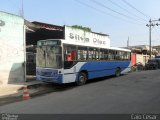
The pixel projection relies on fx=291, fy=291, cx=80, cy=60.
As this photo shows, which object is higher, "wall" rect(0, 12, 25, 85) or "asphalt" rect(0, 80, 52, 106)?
"wall" rect(0, 12, 25, 85)

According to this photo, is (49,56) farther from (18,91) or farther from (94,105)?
(94,105)

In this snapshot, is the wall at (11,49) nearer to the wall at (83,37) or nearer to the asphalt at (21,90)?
the asphalt at (21,90)

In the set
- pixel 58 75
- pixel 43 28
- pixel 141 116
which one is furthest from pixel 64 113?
pixel 43 28

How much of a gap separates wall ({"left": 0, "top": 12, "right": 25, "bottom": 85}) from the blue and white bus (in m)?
1.92

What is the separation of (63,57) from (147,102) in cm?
644

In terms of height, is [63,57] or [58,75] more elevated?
[63,57]

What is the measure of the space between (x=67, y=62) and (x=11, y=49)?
13.4 ft

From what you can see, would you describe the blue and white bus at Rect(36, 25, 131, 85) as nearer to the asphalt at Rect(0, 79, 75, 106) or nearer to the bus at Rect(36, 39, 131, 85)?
the bus at Rect(36, 39, 131, 85)

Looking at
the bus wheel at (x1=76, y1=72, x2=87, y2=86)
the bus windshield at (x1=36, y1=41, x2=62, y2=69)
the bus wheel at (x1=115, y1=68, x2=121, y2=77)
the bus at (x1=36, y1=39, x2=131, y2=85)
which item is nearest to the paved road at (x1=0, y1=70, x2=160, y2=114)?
the bus at (x1=36, y1=39, x2=131, y2=85)

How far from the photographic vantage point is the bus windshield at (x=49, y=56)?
1652cm

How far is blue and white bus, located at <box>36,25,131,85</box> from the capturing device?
16.5m

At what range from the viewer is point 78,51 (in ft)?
59.2

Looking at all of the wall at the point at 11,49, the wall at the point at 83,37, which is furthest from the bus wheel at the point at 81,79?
the wall at the point at 83,37

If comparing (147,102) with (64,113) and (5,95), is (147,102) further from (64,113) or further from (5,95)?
(5,95)
